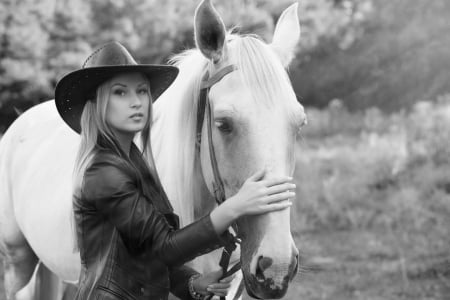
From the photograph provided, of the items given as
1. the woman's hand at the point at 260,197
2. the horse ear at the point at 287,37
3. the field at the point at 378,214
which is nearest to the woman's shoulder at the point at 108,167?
the woman's hand at the point at 260,197

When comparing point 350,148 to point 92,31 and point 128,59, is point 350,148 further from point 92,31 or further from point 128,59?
point 128,59

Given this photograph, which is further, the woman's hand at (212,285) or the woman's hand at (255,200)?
the woman's hand at (212,285)

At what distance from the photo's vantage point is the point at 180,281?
208 centimetres

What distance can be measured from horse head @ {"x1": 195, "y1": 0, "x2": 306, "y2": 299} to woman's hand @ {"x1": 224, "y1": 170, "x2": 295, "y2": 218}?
0.05m

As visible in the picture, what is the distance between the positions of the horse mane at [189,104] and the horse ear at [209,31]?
39mm

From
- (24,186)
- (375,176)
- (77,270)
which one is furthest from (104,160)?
(375,176)

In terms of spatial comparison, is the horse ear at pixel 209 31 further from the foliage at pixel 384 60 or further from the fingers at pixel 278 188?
the foliage at pixel 384 60

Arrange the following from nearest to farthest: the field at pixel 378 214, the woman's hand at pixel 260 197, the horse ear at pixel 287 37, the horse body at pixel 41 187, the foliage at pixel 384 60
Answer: the woman's hand at pixel 260 197, the horse ear at pixel 287 37, the horse body at pixel 41 187, the field at pixel 378 214, the foliage at pixel 384 60

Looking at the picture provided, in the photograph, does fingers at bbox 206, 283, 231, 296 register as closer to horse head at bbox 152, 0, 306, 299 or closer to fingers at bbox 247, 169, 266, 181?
horse head at bbox 152, 0, 306, 299

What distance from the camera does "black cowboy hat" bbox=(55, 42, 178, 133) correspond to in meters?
1.88

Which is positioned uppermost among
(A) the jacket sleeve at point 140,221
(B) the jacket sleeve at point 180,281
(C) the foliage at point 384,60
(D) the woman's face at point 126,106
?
(D) the woman's face at point 126,106

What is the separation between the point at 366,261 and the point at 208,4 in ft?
15.3

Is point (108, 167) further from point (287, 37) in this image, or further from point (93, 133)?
point (287, 37)

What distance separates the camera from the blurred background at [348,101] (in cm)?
598
